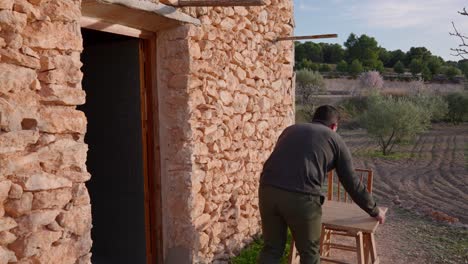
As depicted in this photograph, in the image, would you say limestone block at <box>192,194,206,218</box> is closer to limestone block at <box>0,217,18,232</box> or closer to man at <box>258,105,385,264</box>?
man at <box>258,105,385,264</box>

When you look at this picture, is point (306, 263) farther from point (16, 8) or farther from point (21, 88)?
point (16, 8)

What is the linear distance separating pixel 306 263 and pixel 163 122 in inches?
62.9

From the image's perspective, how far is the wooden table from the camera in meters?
3.48

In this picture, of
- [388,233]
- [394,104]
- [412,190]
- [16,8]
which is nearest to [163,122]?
[16,8]

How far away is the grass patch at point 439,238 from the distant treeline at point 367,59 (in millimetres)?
25735

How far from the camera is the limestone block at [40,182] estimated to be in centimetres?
218

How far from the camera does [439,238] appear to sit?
5.67 m

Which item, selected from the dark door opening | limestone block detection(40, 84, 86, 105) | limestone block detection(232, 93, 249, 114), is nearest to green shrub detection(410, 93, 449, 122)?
limestone block detection(232, 93, 249, 114)

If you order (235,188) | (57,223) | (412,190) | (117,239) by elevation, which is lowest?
(412,190)

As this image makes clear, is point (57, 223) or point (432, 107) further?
point (432, 107)

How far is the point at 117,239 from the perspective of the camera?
13.4 feet

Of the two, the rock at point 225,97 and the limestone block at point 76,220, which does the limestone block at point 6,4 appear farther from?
the rock at point 225,97

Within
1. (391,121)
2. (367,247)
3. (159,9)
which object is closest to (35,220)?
(159,9)

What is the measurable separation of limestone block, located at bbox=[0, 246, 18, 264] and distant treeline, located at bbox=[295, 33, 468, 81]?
30.3m
